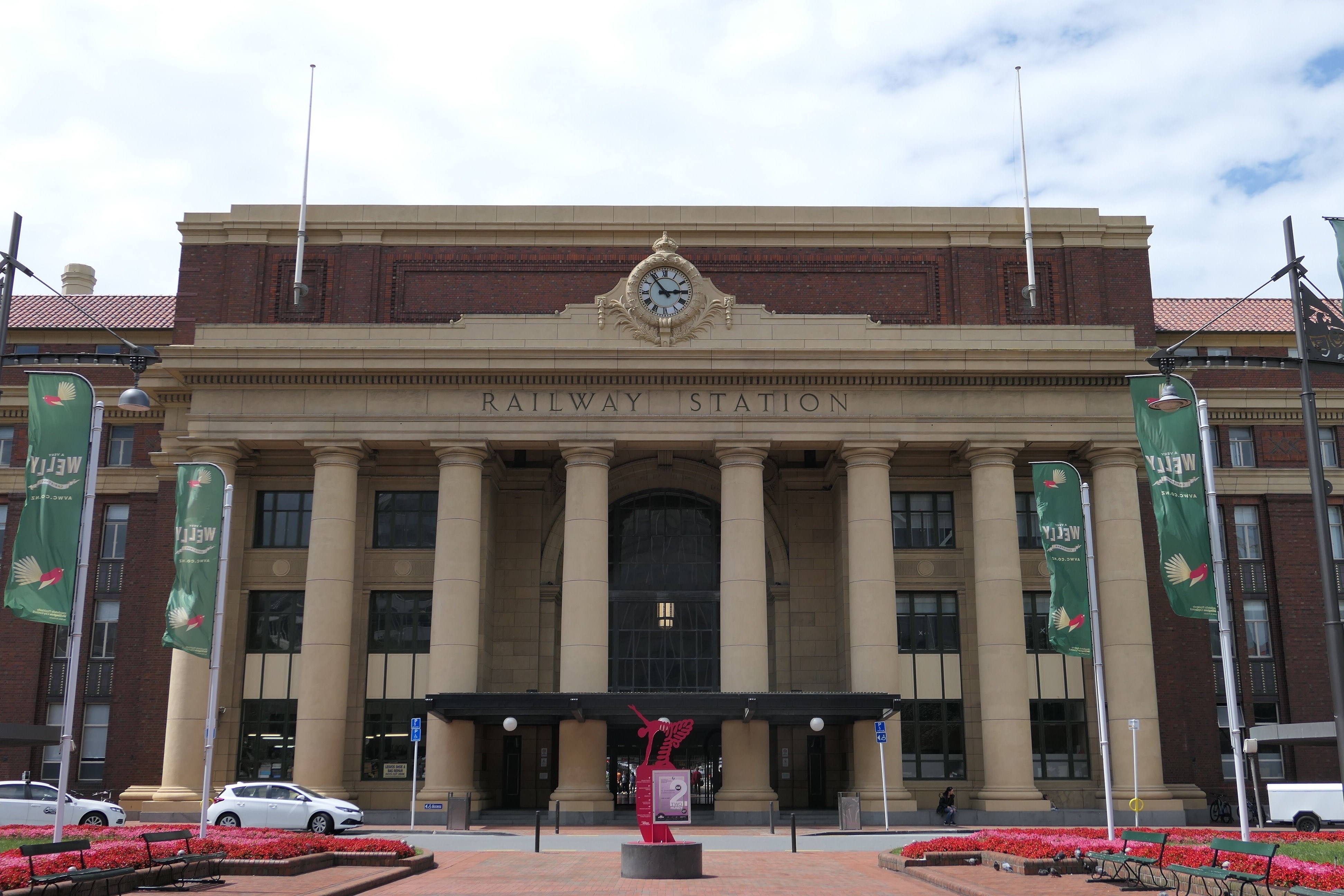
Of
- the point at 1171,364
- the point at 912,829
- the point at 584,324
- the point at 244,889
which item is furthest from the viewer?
the point at 584,324

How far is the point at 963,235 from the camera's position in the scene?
155ft

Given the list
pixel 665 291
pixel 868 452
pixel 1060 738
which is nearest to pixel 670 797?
pixel 868 452

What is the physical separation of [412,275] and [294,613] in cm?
1308

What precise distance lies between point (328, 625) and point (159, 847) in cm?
1784

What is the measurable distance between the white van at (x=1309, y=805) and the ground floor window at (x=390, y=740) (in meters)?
27.9

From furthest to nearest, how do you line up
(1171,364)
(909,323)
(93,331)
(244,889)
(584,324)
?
(93,331), (909,323), (584,324), (1171,364), (244,889)

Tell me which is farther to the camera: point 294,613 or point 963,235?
point 963,235

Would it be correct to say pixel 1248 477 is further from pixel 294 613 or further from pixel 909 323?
pixel 294 613

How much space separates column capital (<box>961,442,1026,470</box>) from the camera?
42.0m

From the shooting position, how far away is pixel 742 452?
41.8 m

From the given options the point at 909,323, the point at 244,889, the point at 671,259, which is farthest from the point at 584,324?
the point at 244,889

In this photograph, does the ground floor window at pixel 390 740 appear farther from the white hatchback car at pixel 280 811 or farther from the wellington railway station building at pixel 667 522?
the white hatchback car at pixel 280 811

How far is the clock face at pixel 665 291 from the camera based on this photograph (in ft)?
141

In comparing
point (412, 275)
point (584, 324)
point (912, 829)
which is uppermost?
point (412, 275)
